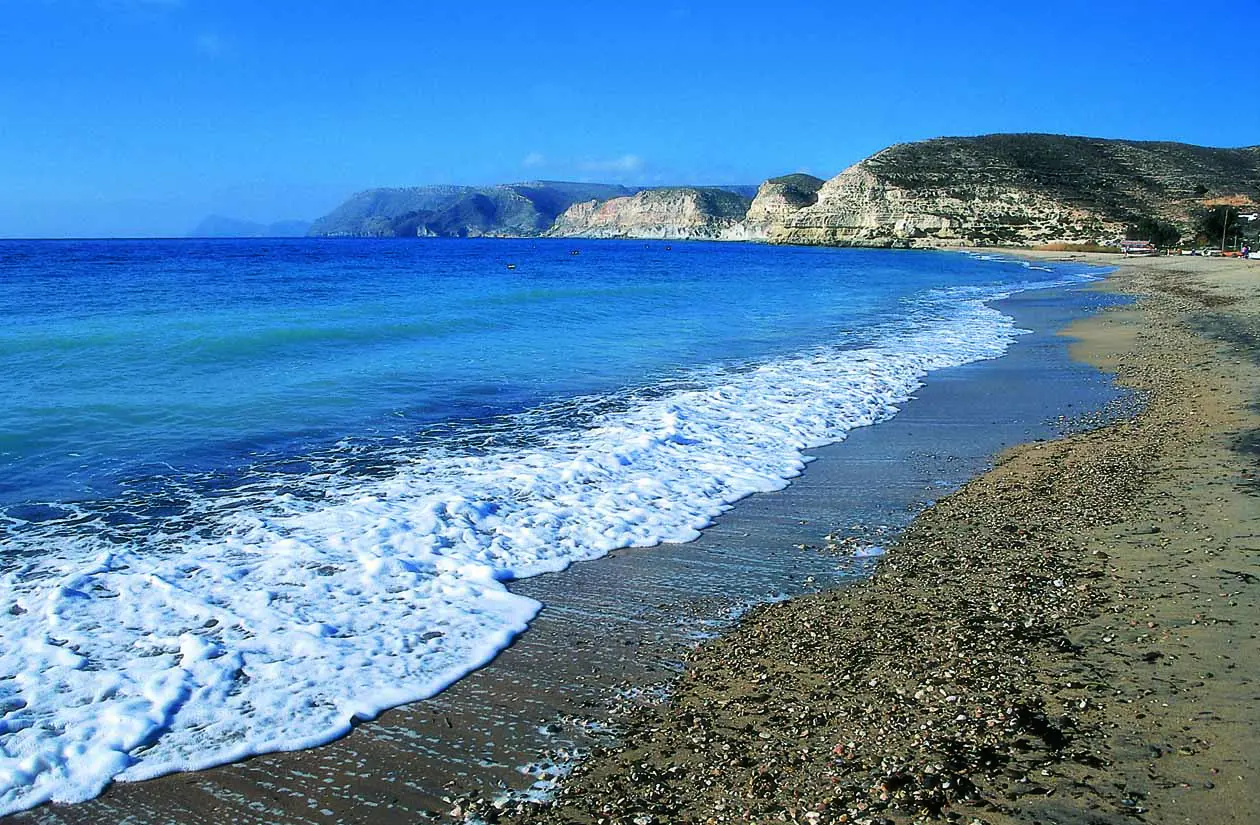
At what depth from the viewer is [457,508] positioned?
7066mm

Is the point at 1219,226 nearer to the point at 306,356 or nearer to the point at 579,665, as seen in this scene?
the point at 306,356

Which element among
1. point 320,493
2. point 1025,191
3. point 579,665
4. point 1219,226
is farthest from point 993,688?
point 1025,191

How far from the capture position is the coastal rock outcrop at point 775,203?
171000 mm

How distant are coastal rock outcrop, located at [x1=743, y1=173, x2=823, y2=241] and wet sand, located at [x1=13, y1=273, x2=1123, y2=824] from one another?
6344 inches

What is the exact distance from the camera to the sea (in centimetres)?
418

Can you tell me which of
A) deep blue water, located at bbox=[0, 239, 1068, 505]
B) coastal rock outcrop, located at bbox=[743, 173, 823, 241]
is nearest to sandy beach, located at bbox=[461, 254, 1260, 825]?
deep blue water, located at bbox=[0, 239, 1068, 505]

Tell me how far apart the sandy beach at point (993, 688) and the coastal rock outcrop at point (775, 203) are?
163m

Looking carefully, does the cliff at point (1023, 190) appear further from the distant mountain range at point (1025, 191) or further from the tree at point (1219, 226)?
the tree at point (1219, 226)

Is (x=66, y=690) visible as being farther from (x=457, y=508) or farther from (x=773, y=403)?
(x=773, y=403)

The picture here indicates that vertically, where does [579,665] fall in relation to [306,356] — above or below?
below

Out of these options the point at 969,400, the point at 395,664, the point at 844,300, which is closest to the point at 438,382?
the point at 969,400

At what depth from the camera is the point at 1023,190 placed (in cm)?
10850

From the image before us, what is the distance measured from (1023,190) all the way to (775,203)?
71.3 meters

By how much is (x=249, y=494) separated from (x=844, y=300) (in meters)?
29.3
